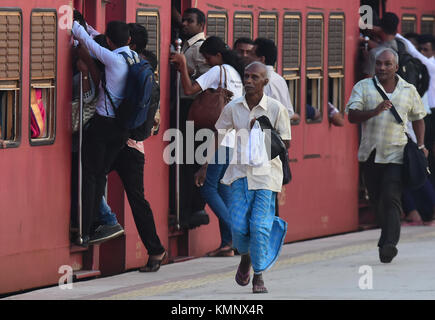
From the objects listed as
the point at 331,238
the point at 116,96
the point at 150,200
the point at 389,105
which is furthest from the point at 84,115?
the point at 331,238

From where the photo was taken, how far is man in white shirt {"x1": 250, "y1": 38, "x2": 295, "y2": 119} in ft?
41.3

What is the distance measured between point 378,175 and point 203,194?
1.41 metres

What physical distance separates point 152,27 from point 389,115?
6.49ft

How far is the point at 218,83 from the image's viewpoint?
40.7 feet

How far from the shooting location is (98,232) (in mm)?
11422

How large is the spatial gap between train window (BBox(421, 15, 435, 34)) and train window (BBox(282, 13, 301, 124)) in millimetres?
3070

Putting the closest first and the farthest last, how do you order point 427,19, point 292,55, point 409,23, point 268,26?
point 268,26
point 292,55
point 409,23
point 427,19

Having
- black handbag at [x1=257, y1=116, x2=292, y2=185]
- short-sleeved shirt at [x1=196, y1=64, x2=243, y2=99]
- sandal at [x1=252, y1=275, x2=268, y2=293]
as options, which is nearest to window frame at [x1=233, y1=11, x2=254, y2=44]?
short-sleeved shirt at [x1=196, y1=64, x2=243, y2=99]

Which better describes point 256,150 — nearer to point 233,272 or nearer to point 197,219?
point 233,272

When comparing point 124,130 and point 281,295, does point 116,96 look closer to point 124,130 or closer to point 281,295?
point 124,130

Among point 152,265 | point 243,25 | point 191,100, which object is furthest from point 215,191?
point 243,25

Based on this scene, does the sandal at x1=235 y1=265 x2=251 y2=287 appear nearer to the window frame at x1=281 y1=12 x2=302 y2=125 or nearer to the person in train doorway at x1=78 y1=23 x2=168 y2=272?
the person in train doorway at x1=78 y1=23 x2=168 y2=272

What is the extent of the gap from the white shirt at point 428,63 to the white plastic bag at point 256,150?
538cm
